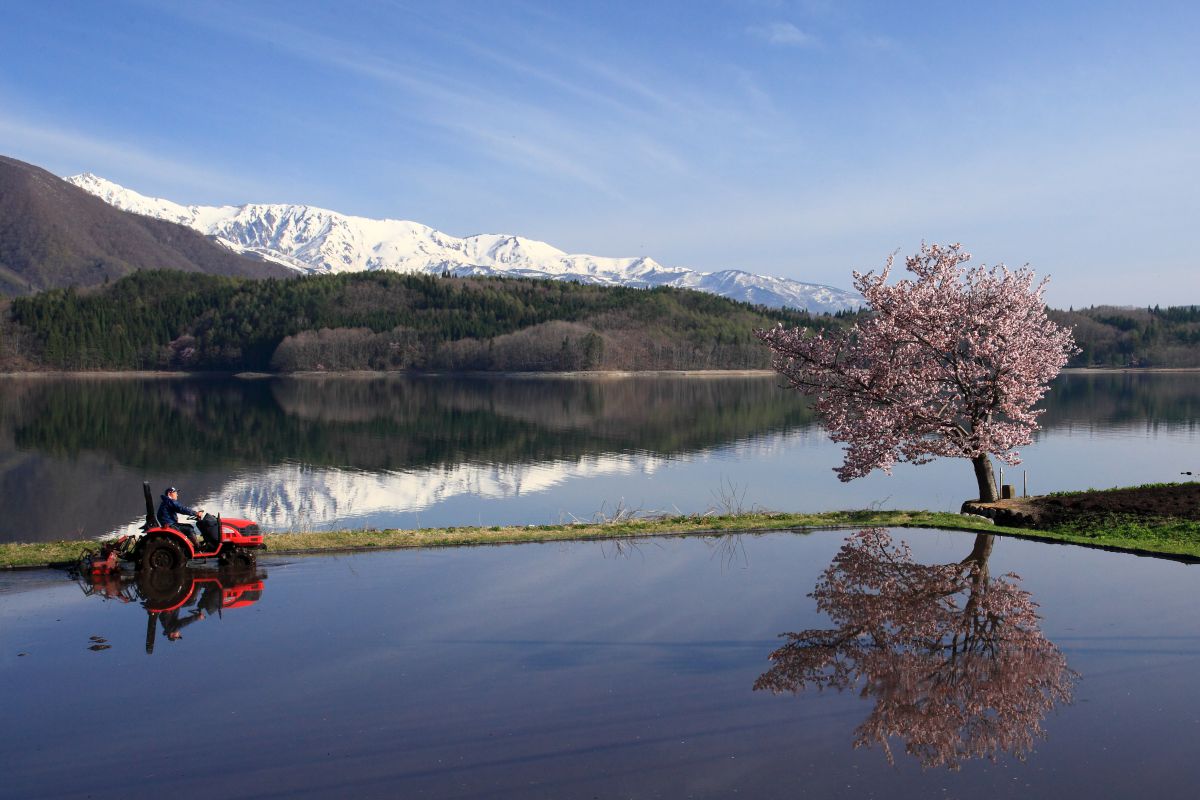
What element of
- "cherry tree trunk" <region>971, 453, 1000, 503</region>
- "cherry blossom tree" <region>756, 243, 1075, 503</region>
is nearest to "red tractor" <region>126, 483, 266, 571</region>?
"cherry blossom tree" <region>756, 243, 1075, 503</region>

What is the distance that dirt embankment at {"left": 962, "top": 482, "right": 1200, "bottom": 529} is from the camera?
2539cm

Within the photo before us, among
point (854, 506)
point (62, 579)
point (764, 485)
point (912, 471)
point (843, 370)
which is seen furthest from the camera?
point (912, 471)

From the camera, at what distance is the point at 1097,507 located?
26516 millimetres

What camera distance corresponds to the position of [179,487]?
46.8 meters

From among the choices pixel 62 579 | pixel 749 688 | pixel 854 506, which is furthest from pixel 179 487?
pixel 749 688

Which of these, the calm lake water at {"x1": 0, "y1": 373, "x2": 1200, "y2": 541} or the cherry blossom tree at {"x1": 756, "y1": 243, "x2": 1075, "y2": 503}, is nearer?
the cherry blossom tree at {"x1": 756, "y1": 243, "x2": 1075, "y2": 503}

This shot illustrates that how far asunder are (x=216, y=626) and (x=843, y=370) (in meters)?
19.9

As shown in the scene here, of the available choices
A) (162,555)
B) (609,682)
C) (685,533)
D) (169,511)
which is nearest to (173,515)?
(169,511)

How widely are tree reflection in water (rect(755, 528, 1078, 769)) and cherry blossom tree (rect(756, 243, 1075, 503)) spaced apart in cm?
885

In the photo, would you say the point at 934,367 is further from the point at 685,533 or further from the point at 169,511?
the point at 169,511

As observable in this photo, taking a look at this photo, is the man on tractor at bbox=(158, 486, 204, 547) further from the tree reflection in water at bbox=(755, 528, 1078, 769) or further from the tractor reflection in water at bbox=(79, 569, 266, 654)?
the tree reflection in water at bbox=(755, 528, 1078, 769)

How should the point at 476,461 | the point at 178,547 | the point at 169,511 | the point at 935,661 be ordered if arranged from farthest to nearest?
the point at 476,461 → the point at 169,511 → the point at 178,547 → the point at 935,661

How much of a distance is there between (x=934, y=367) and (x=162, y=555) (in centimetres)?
2201

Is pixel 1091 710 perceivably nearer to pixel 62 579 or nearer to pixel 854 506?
pixel 62 579
